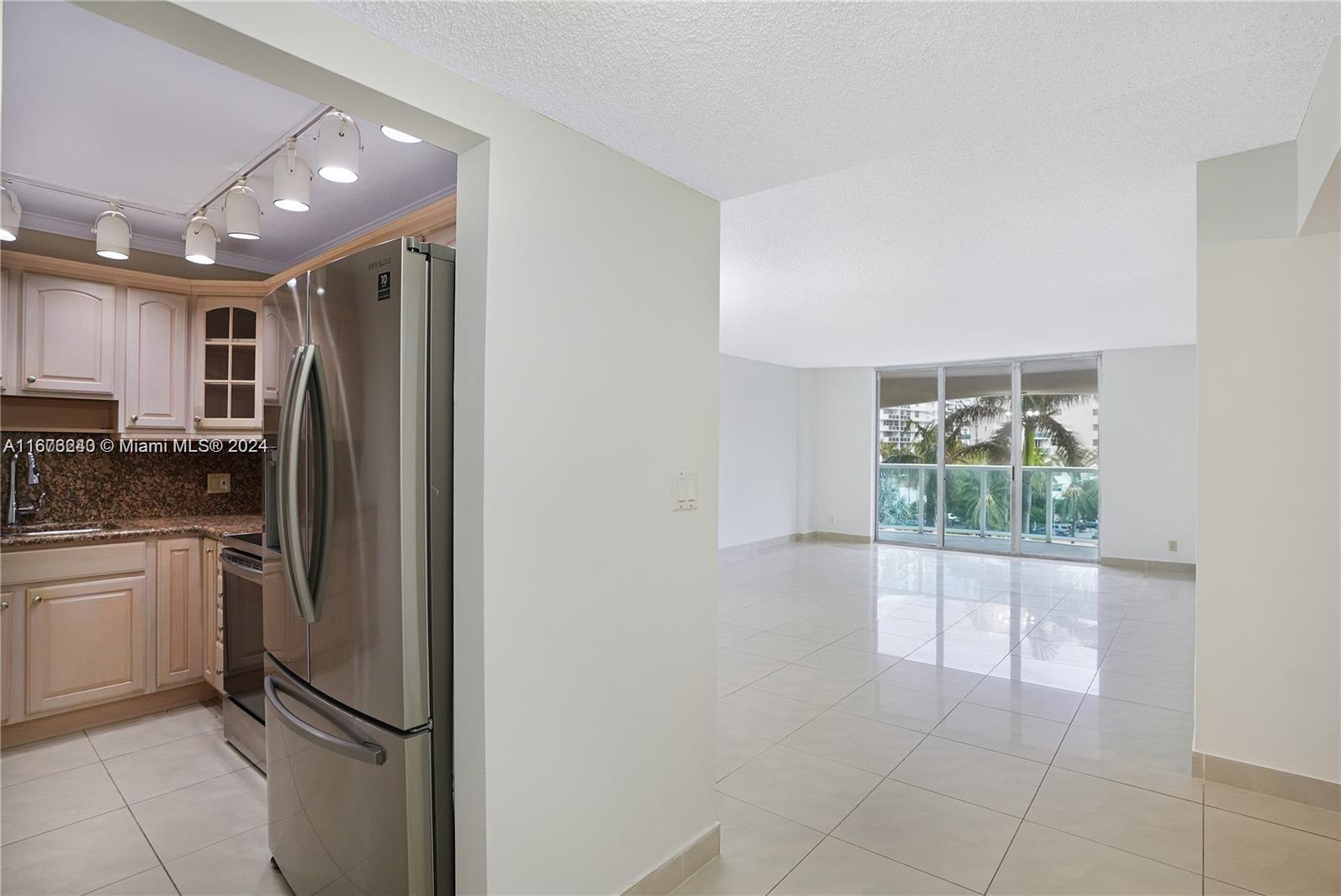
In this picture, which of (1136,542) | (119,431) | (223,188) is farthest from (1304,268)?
(1136,542)

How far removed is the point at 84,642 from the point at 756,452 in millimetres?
6740

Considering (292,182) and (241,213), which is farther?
(241,213)

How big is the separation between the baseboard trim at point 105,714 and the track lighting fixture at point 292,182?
8.83 ft

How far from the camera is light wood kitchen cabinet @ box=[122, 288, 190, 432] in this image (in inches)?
145

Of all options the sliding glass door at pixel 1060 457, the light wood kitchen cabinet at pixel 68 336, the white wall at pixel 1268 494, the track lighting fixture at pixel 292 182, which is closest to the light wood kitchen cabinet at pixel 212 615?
the light wood kitchen cabinet at pixel 68 336

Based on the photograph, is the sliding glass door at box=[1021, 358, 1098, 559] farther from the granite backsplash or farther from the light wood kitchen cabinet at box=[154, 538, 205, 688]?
the light wood kitchen cabinet at box=[154, 538, 205, 688]

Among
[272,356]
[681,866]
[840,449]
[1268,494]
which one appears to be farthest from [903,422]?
[272,356]

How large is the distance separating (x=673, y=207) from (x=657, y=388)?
584 millimetres

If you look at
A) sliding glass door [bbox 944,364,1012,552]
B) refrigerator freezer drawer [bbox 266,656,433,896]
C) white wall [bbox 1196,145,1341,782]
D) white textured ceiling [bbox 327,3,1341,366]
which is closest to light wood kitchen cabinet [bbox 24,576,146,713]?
refrigerator freezer drawer [bbox 266,656,433,896]

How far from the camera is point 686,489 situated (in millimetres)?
2254

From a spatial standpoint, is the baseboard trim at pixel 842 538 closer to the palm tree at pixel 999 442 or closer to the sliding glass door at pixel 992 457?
the sliding glass door at pixel 992 457

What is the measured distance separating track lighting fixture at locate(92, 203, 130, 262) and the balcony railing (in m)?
8.49

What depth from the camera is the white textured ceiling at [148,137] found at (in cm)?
197

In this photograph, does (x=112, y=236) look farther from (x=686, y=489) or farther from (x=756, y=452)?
(x=756, y=452)
